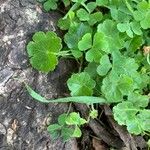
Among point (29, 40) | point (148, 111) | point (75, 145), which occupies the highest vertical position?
point (29, 40)

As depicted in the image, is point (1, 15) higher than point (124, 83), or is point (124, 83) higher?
point (1, 15)

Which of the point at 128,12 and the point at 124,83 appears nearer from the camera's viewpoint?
the point at 124,83

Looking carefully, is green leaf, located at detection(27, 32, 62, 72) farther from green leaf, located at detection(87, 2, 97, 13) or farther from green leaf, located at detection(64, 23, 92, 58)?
green leaf, located at detection(87, 2, 97, 13)

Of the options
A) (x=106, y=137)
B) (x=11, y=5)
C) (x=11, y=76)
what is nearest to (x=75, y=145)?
(x=106, y=137)

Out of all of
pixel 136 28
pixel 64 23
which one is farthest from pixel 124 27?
pixel 64 23

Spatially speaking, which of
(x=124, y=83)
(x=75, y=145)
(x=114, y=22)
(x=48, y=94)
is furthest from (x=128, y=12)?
(x=75, y=145)

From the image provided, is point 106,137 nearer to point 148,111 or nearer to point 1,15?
point 148,111

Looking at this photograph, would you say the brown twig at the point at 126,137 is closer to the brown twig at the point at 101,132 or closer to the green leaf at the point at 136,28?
the brown twig at the point at 101,132

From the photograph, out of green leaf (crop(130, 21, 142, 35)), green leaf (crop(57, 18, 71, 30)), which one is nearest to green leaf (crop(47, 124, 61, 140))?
green leaf (crop(57, 18, 71, 30))
